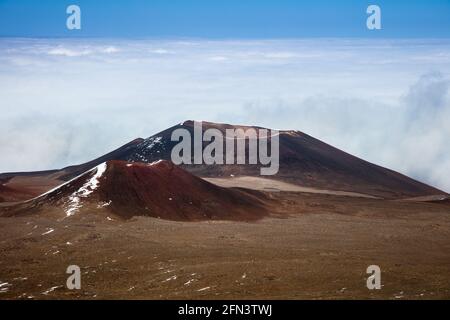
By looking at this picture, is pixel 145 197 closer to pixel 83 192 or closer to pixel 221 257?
pixel 83 192

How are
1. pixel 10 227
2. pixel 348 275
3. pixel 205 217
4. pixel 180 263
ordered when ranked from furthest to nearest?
1. pixel 205 217
2. pixel 10 227
3. pixel 180 263
4. pixel 348 275

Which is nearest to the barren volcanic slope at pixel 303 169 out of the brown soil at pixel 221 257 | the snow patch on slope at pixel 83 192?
the snow patch on slope at pixel 83 192

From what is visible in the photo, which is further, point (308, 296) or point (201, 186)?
point (201, 186)

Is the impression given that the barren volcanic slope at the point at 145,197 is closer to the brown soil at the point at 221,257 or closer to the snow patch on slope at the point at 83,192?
the snow patch on slope at the point at 83,192

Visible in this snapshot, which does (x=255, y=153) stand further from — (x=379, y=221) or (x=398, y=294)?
(x=398, y=294)

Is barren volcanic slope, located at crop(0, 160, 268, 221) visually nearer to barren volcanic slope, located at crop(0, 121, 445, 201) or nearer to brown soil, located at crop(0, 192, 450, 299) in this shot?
brown soil, located at crop(0, 192, 450, 299)

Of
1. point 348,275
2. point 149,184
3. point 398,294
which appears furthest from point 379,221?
point 398,294

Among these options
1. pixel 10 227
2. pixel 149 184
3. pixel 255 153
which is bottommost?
pixel 10 227

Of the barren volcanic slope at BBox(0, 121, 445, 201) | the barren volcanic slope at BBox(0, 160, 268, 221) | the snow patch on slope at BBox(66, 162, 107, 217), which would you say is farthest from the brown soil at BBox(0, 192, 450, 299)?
the barren volcanic slope at BBox(0, 121, 445, 201)
